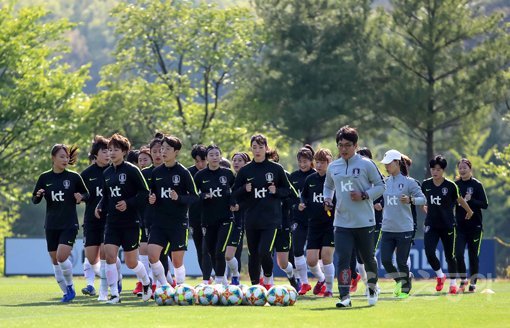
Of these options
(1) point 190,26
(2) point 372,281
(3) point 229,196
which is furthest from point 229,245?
(1) point 190,26

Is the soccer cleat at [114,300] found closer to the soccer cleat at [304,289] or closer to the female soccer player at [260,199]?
the female soccer player at [260,199]

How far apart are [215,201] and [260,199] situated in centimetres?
164

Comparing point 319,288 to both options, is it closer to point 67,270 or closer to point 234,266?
point 234,266

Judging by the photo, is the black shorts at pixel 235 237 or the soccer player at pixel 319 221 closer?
the black shorts at pixel 235 237

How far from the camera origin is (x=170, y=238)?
17297 mm

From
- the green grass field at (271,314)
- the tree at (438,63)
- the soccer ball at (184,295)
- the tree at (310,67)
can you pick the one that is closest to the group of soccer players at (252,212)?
the green grass field at (271,314)

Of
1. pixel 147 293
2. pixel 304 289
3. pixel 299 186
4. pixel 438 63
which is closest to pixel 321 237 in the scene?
pixel 304 289

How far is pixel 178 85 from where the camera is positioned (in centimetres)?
4866

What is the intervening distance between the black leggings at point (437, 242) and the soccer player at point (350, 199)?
4.92 m

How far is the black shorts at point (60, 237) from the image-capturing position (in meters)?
18.0

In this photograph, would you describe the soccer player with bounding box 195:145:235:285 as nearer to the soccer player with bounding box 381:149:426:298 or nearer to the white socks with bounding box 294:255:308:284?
the white socks with bounding box 294:255:308:284

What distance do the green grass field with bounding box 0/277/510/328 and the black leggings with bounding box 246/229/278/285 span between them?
2.66ft

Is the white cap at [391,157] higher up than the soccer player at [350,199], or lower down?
higher up

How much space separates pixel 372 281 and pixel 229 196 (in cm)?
383
